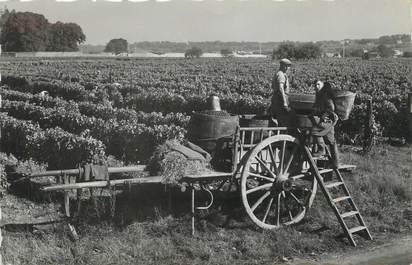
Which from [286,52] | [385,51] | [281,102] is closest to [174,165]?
[281,102]

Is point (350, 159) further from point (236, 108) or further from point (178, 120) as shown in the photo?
point (236, 108)

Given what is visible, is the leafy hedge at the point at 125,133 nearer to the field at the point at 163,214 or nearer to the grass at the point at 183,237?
the field at the point at 163,214

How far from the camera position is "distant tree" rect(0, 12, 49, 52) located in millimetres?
51503

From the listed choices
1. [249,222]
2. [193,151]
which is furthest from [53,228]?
[249,222]

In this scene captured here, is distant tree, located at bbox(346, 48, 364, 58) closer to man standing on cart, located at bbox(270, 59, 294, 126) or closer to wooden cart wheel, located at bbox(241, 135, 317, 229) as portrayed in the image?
man standing on cart, located at bbox(270, 59, 294, 126)

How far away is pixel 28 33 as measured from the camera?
5425 cm

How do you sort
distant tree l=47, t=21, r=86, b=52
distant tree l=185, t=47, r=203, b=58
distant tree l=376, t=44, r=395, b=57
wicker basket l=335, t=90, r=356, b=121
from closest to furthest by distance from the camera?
wicker basket l=335, t=90, r=356, b=121, distant tree l=47, t=21, r=86, b=52, distant tree l=376, t=44, r=395, b=57, distant tree l=185, t=47, r=203, b=58

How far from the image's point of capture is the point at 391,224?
781cm

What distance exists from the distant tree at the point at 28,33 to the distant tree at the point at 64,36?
0.93 m

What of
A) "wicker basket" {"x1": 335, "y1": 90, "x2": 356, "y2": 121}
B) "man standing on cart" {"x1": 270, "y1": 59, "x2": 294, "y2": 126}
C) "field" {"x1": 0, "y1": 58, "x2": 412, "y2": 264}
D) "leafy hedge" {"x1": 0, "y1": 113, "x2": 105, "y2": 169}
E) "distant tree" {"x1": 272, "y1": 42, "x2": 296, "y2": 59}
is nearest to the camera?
"field" {"x1": 0, "y1": 58, "x2": 412, "y2": 264}

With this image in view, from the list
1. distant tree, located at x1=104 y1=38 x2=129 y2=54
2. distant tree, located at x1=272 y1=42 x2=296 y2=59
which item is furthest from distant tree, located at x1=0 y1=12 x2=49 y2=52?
distant tree, located at x1=272 y1=42 x2=296 y2=59

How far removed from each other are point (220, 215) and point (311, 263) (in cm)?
184

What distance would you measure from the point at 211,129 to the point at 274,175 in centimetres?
125

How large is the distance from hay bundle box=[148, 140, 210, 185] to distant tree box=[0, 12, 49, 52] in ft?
152
